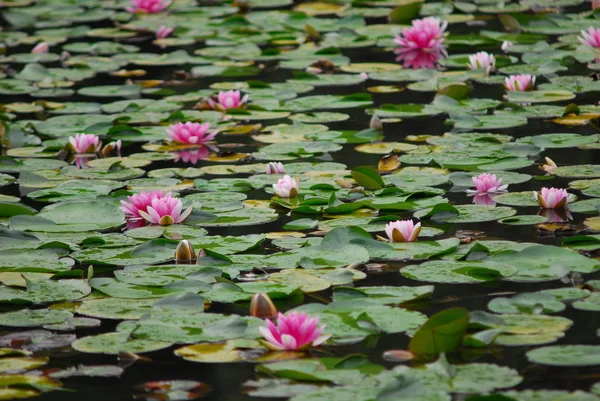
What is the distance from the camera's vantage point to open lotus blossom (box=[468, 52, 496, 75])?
5367 millimetres

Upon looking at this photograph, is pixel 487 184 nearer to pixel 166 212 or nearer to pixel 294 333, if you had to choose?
pixel 166 212

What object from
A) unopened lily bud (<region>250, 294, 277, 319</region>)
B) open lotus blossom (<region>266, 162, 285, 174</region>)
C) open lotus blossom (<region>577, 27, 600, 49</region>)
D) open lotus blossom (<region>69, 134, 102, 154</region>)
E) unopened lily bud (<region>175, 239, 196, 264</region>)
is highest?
open lotus blossom (<region>577, 27, 600, 49</region>)

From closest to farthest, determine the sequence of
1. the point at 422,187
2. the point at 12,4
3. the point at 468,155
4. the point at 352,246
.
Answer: the point at 352,246 → the point at 422,187 → the point at 468,155 → the point at 12,4

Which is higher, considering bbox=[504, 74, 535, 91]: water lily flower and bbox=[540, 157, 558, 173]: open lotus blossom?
bbox=[504, 74, 535, 91]: water lily flower

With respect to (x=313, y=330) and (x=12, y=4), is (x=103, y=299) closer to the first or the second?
Answer: (x=313, y=330)

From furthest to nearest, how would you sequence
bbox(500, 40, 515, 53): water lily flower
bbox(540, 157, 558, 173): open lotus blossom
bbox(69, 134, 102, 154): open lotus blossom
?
1. bbox(500, 40, 515, 53): water lily flower
2. bbox(69, 134, 102, 154): open lotus blossom
3. bbox(540, 157, 558, 173): open lotus blossom

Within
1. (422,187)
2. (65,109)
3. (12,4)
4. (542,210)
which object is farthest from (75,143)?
(12,4)

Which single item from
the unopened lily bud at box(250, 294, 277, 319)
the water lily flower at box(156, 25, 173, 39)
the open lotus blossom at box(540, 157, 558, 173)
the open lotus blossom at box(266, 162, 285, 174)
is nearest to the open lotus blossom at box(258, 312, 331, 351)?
the unopened lily bud at box(250, 294, 277, 319)

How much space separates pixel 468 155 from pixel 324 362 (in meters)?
1.92

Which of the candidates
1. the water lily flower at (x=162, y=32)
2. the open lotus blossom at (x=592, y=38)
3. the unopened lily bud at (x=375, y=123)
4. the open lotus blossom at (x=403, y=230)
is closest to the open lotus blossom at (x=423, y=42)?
the open lotus blossom at (x=592, y=38)

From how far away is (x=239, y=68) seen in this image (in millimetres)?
5840

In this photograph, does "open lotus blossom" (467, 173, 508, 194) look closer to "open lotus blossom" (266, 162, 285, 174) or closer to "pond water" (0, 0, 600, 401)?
"pond water" (0, 0, 600, 401)

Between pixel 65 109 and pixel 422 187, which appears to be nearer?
pixel 422 187

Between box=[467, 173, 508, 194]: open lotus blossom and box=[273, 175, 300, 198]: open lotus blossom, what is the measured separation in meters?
0.64
